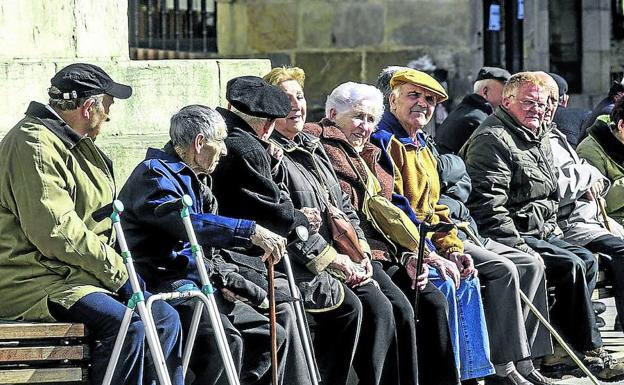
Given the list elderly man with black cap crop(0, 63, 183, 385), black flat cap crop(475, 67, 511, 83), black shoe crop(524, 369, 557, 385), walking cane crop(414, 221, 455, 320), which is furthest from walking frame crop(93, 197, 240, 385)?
black flat cap crop(475, 67, 511, 83)

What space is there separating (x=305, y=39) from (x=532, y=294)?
7179 millimetres

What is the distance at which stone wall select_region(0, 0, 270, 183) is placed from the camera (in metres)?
8.34

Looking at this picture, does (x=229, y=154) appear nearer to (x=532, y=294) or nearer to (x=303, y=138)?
(x=303, y=138)

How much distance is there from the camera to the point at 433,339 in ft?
27.0

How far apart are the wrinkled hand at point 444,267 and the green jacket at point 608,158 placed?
221 cm

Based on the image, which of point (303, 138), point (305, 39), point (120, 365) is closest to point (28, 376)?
point (120, 365)

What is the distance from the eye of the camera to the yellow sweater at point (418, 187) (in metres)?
8.66

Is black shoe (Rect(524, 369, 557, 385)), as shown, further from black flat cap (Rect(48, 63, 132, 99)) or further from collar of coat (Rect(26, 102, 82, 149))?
collar of coat (Rect(26, 102, 82, 149))

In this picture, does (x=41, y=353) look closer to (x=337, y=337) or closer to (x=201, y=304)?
(x=201, y=304)

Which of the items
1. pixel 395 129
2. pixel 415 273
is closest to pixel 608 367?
pixel 415 273

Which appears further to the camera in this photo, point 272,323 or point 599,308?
point 599,308

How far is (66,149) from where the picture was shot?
6785mm

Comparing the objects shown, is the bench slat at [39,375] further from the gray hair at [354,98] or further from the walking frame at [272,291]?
the gray hair at [354,98]

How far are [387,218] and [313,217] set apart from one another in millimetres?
632
